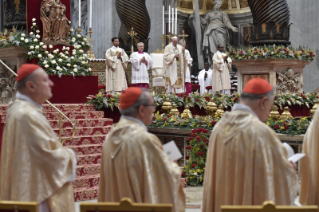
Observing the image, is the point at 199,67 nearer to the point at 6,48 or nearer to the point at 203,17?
the point at 203,17

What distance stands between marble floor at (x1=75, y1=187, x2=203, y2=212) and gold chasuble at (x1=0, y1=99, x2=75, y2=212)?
2.87 metres

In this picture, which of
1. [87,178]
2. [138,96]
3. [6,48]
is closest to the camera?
[138,96]

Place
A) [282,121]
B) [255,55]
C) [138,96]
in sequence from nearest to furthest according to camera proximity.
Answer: [138,96] → [282,121] → [255,55]

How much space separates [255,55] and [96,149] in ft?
22.2

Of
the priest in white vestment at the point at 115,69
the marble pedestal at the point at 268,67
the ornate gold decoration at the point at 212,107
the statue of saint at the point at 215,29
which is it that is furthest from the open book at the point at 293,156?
the statue of saint at the point at 215,29

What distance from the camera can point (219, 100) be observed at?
13.1 metres

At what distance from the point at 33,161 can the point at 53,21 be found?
7.95 m

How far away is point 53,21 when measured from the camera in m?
11.9

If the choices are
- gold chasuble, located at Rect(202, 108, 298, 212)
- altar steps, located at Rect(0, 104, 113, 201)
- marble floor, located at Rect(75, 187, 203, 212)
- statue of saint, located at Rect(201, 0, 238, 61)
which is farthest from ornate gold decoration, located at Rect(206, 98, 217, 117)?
statue of saint, located at Rect(201, 0, 238, 61)

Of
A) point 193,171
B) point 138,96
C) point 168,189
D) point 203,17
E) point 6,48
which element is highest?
point 203,17

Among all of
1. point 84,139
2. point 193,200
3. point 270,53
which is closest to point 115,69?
point 270,53

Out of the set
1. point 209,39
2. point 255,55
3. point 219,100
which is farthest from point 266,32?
point 209,39

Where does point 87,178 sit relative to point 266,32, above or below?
below

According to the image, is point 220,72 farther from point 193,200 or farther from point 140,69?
point 193,200
